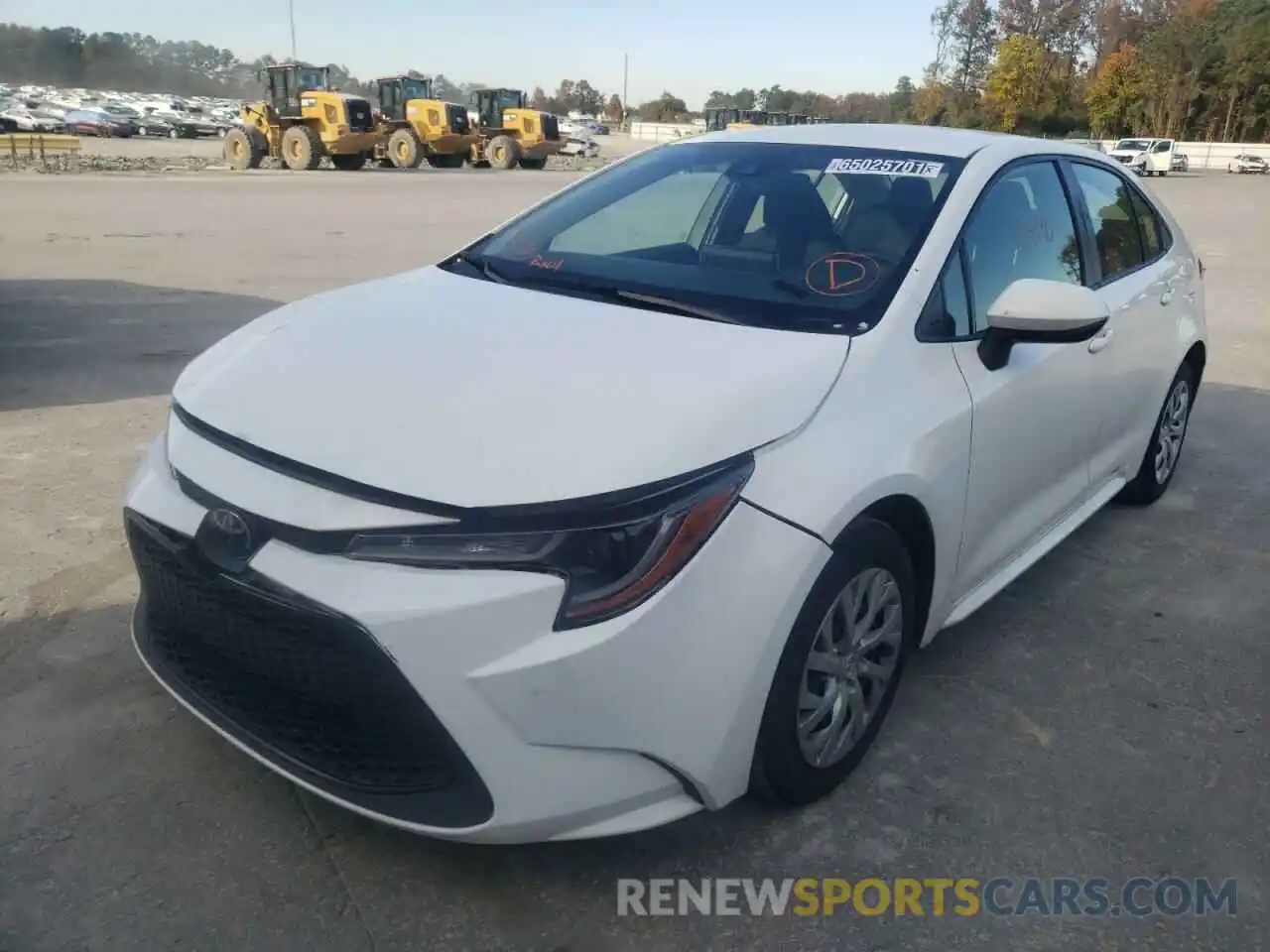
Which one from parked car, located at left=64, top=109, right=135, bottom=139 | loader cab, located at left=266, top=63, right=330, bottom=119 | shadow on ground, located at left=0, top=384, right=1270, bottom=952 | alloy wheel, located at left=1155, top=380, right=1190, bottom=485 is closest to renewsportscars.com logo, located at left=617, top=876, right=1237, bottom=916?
shadow on ground, located at left=0, top=384, right=1270, bottom=952

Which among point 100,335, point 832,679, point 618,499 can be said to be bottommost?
point 100,335

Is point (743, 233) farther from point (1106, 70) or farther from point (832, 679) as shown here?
point (1106, 70)

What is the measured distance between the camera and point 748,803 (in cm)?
270

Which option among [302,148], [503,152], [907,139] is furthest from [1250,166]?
[907,139]

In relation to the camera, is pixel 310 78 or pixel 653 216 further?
pixel 310 78

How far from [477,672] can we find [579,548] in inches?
11.8

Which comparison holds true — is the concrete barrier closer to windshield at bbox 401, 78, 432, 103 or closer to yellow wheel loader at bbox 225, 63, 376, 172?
yellow wheel loader at bbox 225, 63, 376, 172

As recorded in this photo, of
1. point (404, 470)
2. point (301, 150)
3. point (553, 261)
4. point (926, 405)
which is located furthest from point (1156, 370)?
point (301, 150)

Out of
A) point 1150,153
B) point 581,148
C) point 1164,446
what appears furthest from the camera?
point 581,148

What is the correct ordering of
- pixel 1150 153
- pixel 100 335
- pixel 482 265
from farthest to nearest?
1. pixel 1150 153
2. pixel 100 335
3. pixel 482 265

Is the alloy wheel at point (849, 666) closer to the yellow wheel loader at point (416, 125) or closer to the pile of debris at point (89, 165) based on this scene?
the pile of debris at point (89, 165)

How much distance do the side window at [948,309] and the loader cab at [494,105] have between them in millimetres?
35867

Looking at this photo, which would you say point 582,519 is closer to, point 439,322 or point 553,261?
point 439,322

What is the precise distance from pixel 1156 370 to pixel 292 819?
360cm
